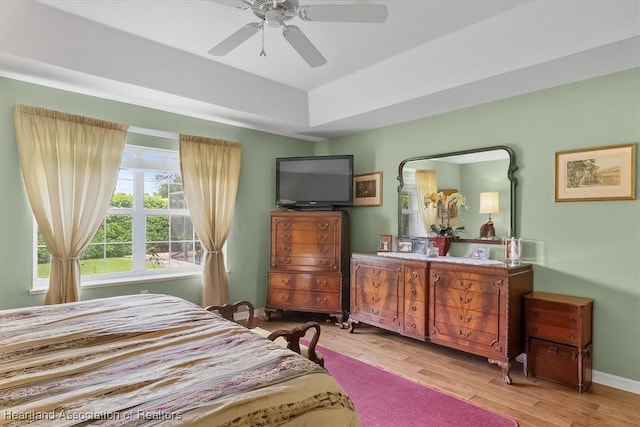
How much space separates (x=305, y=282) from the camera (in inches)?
169

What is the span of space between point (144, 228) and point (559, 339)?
13.2ft

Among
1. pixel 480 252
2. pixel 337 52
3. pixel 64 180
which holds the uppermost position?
pixel 337 52

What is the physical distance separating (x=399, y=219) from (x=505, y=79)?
1864 mm

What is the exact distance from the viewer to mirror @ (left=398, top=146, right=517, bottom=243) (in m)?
3.34

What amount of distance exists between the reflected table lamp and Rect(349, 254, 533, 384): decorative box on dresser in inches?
18.6

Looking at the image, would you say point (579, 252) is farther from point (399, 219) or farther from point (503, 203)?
point (399, 219)

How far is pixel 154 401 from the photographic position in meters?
1.12

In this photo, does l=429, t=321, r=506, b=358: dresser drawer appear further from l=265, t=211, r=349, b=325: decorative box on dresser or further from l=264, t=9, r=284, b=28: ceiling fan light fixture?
l=264, t=9, r=284, b=28: ceiling fan light fixture

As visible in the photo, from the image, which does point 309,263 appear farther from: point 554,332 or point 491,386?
point 554,332

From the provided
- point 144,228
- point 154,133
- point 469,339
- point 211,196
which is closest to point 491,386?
point 469,339

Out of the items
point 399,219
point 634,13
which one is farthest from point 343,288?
point 634,13

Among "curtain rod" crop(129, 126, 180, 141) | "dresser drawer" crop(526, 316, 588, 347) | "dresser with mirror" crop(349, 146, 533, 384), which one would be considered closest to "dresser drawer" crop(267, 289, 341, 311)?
"dresser with mirror" crop(349, 146, 533, 384)

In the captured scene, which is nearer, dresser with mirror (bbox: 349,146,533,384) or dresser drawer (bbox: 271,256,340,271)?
dresser with mirror (bbox: 349,146,533,384)

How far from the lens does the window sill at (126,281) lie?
3155 mm
